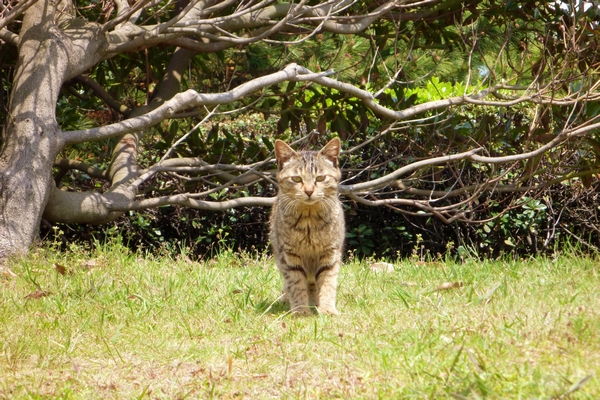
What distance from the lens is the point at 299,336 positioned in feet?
13.2

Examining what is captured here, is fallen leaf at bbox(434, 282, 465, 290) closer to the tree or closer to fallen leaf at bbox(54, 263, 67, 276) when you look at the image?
the tree

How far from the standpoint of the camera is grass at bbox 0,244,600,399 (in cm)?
306

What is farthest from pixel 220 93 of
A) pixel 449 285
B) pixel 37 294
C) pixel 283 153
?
pixel 449 285

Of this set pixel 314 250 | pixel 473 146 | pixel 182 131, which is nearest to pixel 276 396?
pixel 314 250

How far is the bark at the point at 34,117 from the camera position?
614cm

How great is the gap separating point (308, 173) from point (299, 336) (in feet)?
4.41

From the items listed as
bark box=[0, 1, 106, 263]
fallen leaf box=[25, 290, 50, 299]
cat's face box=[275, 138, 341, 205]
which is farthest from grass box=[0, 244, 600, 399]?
cat's face box=[275, 138, 341, 205]

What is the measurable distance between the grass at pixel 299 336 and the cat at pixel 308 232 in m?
0.22

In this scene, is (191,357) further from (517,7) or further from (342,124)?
(517,7)

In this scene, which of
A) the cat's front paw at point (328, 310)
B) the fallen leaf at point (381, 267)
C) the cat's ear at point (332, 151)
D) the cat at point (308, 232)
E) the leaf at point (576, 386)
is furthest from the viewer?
the fallen leaf at point (381, 267)

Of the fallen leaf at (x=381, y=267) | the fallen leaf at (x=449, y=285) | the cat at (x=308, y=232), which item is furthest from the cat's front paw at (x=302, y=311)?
the fallen leaf at (x=381, y=267)

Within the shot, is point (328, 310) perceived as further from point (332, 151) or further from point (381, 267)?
point (381, 267)

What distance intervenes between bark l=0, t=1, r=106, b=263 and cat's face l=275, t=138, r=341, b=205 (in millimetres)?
2206

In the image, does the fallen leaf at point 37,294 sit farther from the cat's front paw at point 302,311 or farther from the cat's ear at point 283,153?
the cat's ear at point 283,153
